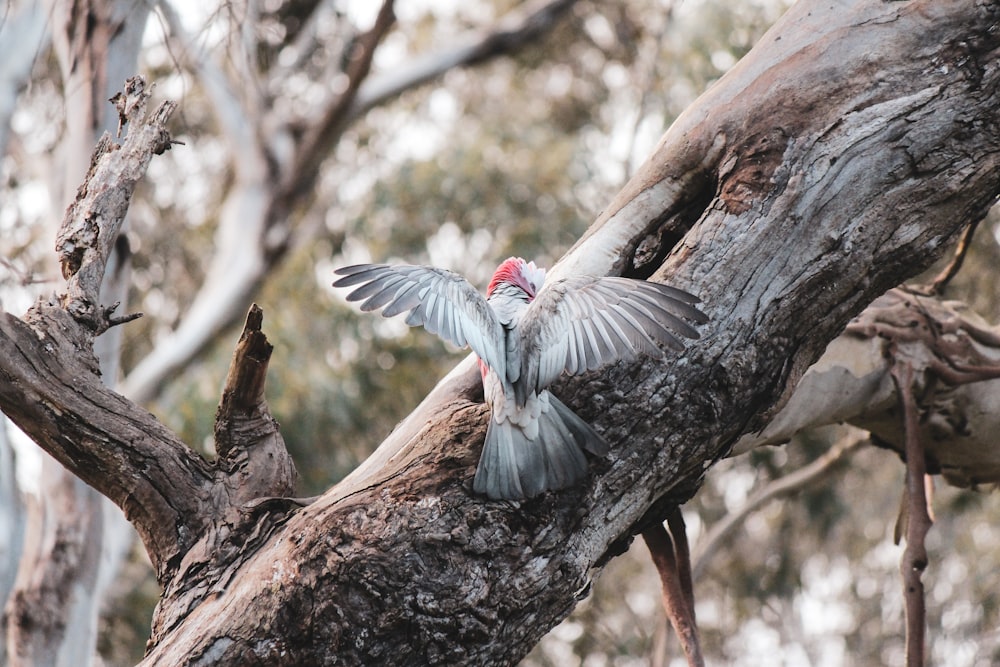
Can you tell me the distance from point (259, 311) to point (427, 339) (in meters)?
5.86

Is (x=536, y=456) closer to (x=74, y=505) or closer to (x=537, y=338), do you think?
(x=537, y=338)

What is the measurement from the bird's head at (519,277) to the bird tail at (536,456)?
0.69 m

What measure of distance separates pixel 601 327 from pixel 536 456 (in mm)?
300

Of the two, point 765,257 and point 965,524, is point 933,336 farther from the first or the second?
point 965,524

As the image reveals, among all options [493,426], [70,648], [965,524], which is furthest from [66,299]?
[965,524]

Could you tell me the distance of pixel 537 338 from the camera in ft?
7.41

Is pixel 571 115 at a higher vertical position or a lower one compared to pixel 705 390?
higher

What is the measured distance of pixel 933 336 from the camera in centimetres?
327

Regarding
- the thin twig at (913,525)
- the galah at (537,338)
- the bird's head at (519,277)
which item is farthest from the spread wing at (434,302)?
the thin twig at (913,525)

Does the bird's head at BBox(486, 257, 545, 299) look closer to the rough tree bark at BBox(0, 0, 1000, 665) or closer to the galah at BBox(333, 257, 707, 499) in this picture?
the rough tree bark at BBox(0, 0, 1000, 665)

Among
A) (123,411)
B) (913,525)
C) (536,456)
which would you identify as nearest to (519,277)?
(536,456)

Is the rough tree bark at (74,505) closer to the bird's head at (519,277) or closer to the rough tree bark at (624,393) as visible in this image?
the bird's head at (519,277)

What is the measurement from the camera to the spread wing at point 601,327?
6.97 ft

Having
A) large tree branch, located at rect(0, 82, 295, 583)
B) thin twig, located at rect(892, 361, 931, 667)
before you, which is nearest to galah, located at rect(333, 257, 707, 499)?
large tree branch, located at rect(0, 82, 295, 583)
